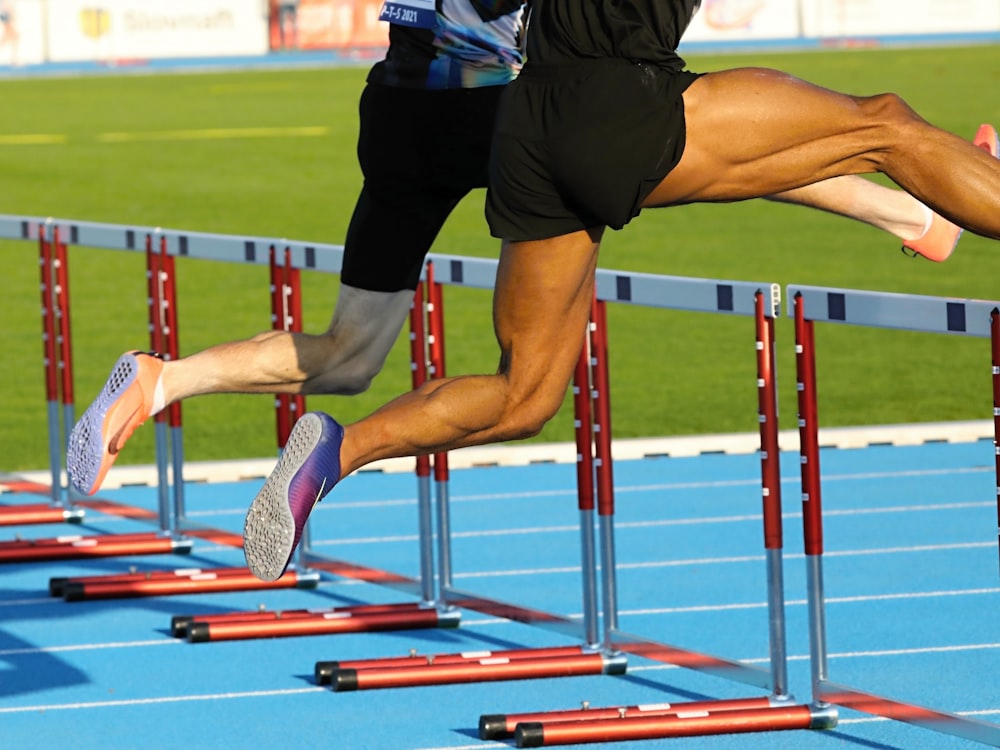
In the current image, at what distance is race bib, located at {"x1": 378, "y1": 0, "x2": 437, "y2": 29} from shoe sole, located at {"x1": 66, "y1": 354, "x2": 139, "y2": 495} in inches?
43.5

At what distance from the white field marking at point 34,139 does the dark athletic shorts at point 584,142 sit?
26481mm

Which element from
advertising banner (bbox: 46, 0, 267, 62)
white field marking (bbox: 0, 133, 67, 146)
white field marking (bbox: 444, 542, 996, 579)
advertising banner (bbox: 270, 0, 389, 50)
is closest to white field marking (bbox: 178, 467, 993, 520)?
white field marking (bbox: 444, 542, 996, 579)

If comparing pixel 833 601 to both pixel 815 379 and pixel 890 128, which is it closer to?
pixel 815 379

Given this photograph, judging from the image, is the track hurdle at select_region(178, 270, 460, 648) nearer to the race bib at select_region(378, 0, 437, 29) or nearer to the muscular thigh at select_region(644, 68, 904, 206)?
the race bib at select_region(378, 0, 437, 29)

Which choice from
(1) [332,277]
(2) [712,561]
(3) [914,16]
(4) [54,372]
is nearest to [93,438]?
(2) [712,561]

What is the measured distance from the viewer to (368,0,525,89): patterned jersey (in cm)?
554

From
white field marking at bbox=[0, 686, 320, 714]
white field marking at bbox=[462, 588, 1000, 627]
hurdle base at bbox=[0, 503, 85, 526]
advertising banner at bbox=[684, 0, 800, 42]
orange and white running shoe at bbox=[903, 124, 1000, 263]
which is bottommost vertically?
white field marking at bbox=[0, 686, 320, 714]

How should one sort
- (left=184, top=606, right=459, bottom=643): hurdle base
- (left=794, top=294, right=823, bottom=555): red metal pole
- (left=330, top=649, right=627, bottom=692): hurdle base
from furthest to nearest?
1. (left=184, top=606, right=459, bottom=643): hurdle base
2. (left=330, top=649, right=627, bottom=692): hurdle base
3. (left=794, top=294, right=823, bottom=555): red metal pole

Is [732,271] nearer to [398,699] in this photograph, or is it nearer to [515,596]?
[515,596]

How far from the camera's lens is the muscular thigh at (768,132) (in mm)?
4484

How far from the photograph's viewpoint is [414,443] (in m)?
4.81

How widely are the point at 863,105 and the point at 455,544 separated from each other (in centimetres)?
441

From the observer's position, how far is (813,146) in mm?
4520

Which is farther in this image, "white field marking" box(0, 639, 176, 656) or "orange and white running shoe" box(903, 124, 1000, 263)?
"white field marking" box(0, 639, 176, 656)
